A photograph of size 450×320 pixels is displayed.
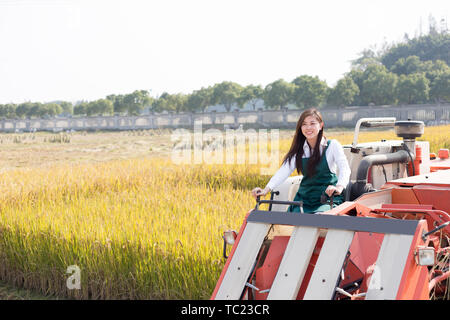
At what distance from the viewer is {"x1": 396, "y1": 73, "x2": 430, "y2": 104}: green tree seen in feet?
151

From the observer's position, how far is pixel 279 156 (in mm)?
10602

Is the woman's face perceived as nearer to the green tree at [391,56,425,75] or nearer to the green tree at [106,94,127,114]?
the green tree at [391,56,425,75]

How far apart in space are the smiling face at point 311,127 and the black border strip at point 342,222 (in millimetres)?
889

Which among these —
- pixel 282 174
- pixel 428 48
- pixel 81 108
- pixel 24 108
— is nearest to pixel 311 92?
pixel 428 48

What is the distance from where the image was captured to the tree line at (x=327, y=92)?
4700cm

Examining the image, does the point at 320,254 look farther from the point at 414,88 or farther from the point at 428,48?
the point at 428,48

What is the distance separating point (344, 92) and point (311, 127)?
45.6 m

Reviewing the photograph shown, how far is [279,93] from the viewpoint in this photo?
51312 millimetres

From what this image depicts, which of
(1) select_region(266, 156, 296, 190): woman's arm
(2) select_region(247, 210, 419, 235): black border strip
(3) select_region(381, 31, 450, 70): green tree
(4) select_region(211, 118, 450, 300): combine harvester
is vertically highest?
(3) select_region(381, 31, 450, 70): green tree

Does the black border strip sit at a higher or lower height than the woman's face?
lower

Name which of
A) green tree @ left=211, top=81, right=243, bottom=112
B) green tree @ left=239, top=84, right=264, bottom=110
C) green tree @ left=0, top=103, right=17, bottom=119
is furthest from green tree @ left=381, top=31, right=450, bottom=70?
green tree @ left=0, top=103, right=17, bottom=119

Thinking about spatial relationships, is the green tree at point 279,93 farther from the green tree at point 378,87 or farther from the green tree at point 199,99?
the green tree at point 199,99

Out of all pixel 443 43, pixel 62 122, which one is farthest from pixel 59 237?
pixel 443 43

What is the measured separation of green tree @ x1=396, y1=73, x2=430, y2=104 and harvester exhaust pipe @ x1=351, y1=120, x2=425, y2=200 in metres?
44.0
